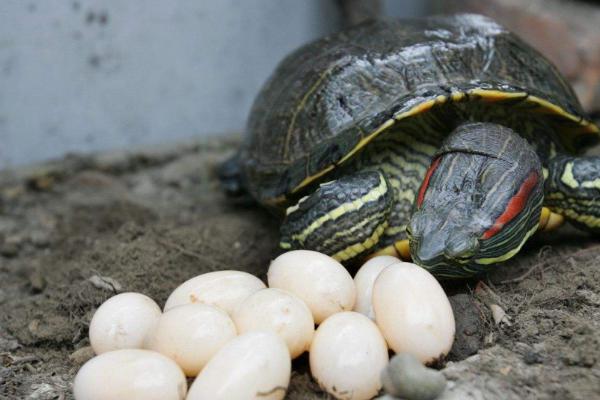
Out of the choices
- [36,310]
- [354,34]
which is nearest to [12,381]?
[36,310]

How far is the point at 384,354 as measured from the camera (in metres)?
2.24

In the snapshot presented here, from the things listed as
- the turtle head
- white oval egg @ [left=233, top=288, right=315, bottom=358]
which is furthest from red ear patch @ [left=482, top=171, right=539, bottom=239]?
white oval egg @ [left=233, top=288, right=315, bottom=358]

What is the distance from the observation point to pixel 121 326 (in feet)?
8.23

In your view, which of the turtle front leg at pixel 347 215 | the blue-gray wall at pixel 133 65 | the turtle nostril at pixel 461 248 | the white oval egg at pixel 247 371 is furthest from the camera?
the blue-gray wall at pixel 133 65

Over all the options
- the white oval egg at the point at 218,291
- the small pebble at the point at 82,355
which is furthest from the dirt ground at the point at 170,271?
the white oval egg at the point at 218,291

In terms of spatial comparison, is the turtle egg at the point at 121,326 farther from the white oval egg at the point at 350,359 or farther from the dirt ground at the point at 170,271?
the white oval egg at the point at 350,359

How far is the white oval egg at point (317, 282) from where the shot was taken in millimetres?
2484

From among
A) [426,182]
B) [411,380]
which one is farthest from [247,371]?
[426,182]

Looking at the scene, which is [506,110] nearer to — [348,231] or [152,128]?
[348,231]

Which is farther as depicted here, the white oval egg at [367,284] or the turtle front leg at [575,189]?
the turtle front leg at [575,189]

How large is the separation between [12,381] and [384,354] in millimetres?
1434

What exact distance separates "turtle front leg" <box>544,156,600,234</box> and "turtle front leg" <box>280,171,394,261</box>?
2.52 ft

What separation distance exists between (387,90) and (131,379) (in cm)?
175

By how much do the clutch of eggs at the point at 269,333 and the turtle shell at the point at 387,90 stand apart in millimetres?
752
